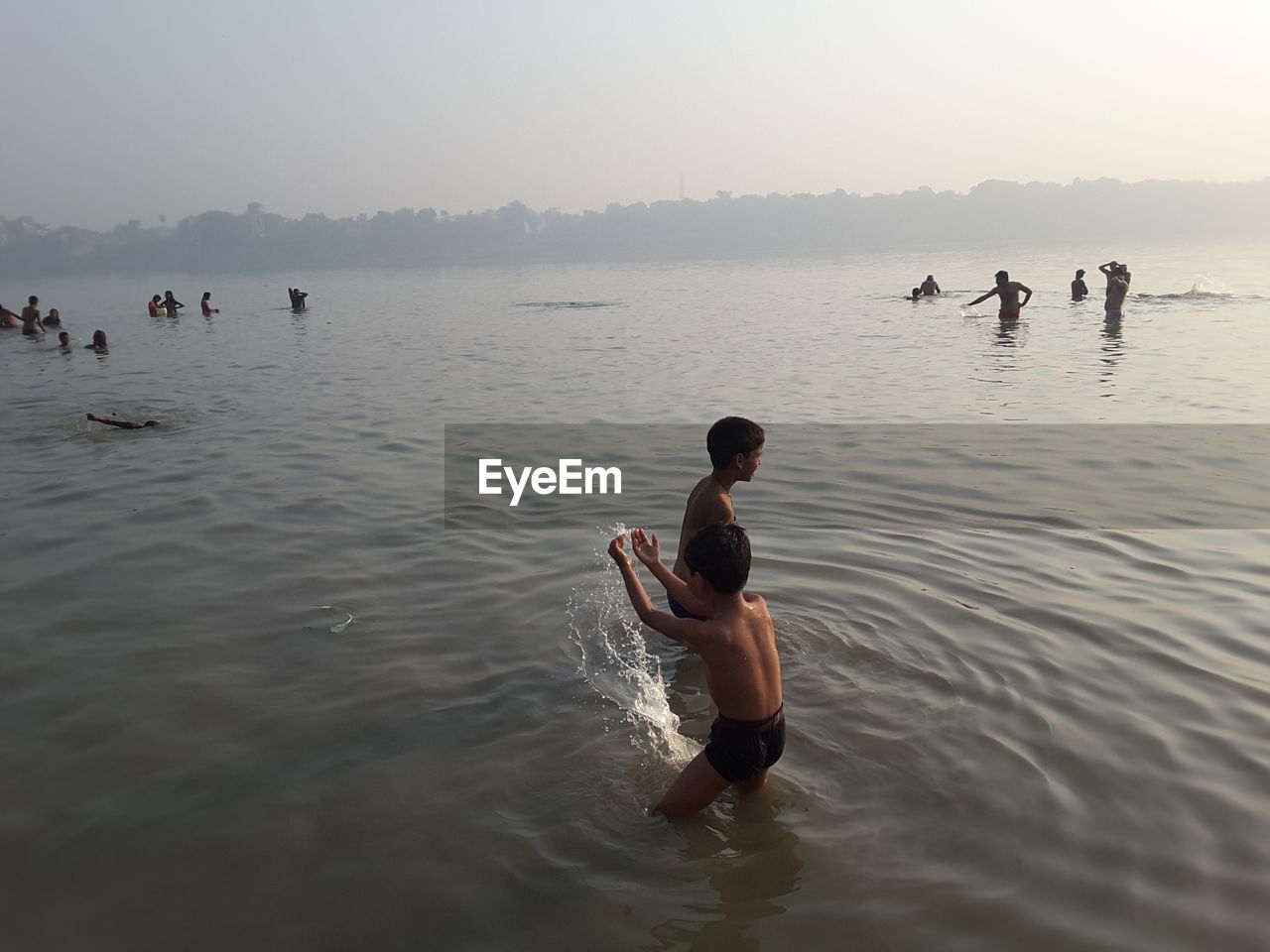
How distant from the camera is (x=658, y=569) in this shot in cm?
442

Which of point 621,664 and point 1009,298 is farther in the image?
point 1009,298

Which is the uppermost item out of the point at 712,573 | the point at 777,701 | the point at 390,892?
the point at 712,573

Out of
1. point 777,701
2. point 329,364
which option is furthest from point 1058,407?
point 329,364

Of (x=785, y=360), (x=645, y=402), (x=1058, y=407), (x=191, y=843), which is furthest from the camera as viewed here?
(x=785, y=360)

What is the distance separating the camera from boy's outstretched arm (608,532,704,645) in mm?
4137

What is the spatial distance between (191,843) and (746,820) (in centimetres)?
258

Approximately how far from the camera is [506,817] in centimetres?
445

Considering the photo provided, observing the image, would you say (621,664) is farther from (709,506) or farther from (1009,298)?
(1009,298)

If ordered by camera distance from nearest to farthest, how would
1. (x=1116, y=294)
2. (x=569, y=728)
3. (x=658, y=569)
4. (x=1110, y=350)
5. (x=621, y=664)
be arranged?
(x=658, y=569)
(x=569, y=728)
(x=621, y=664)
(x=1110, y=350)
(x=1116, y=294)

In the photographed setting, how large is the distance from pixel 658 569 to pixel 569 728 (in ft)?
4.81

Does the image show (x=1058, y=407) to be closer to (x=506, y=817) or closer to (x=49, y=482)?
(x=506, y=817)

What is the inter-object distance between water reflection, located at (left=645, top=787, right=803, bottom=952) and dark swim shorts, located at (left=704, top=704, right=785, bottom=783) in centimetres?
27

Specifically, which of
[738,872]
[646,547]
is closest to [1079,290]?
[646,547]

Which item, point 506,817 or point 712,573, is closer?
point 712,573
